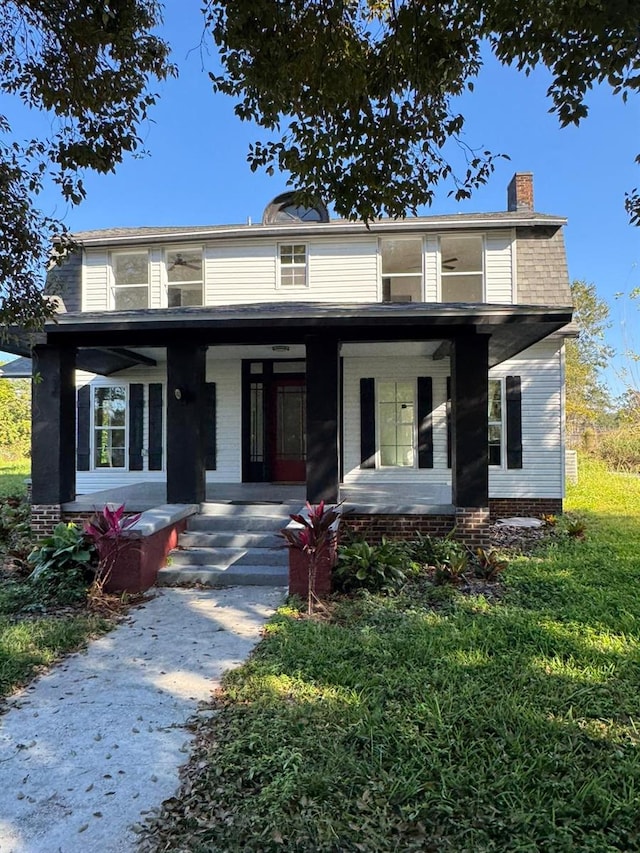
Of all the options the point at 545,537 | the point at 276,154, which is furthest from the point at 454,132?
the point at 545,537

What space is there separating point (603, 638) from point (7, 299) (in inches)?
224

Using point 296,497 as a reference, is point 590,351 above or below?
above

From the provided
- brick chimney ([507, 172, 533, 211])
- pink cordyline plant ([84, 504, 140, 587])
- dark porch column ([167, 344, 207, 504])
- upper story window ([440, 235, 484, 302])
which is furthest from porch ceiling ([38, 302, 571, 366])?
brick chimney ([507, 172, 533, 211])

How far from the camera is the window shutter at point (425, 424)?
1059 cm

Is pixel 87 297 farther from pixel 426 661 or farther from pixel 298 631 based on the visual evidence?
pixel 426 661

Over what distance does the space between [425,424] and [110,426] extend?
6.75 metres

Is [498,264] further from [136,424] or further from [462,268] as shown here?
[136,424]

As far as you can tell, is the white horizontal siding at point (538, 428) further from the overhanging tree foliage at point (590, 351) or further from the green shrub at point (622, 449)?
the overhanging tree foliage at point (590, 351)

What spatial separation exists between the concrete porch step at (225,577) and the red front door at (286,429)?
4878 mm

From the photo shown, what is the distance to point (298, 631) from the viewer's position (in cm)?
432

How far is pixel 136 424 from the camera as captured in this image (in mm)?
11367

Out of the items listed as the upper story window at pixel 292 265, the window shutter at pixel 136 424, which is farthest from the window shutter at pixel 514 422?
the window shutter at pixel 136 424

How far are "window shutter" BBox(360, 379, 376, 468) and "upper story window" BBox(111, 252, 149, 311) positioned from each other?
5052 millimetres

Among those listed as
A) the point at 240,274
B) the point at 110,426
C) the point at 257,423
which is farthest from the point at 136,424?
the point at 240,274
